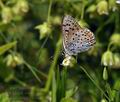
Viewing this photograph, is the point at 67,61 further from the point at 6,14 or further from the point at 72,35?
the point at 6,14

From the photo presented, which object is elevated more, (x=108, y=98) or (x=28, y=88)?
(x=108, y=98)

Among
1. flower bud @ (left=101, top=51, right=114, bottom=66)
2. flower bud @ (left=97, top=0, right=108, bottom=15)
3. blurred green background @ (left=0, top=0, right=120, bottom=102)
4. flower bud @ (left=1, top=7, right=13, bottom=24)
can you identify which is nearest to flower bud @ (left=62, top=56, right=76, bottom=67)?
blurred green background @ (left=0, top=0, right=120, bottom=102)

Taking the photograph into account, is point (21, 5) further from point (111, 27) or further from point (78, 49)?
point (78, 49)

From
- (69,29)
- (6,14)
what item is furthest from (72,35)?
(6,14)

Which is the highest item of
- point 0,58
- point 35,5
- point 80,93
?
point 35,5

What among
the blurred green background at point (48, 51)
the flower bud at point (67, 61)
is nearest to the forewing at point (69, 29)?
the flower bud at point (67, 61)

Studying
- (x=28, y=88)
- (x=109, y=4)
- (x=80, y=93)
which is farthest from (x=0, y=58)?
(x=109, y=4)

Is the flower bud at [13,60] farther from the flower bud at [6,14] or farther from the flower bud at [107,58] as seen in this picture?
the flower bud at [107,58]

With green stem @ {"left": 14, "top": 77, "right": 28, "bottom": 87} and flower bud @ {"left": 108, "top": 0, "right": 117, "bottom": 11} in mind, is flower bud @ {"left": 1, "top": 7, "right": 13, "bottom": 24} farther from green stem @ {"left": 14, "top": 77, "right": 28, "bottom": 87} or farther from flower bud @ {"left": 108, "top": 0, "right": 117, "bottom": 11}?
flower bud @ {"left": 108, "top": 0, "right": 117, "bottom": 11}
